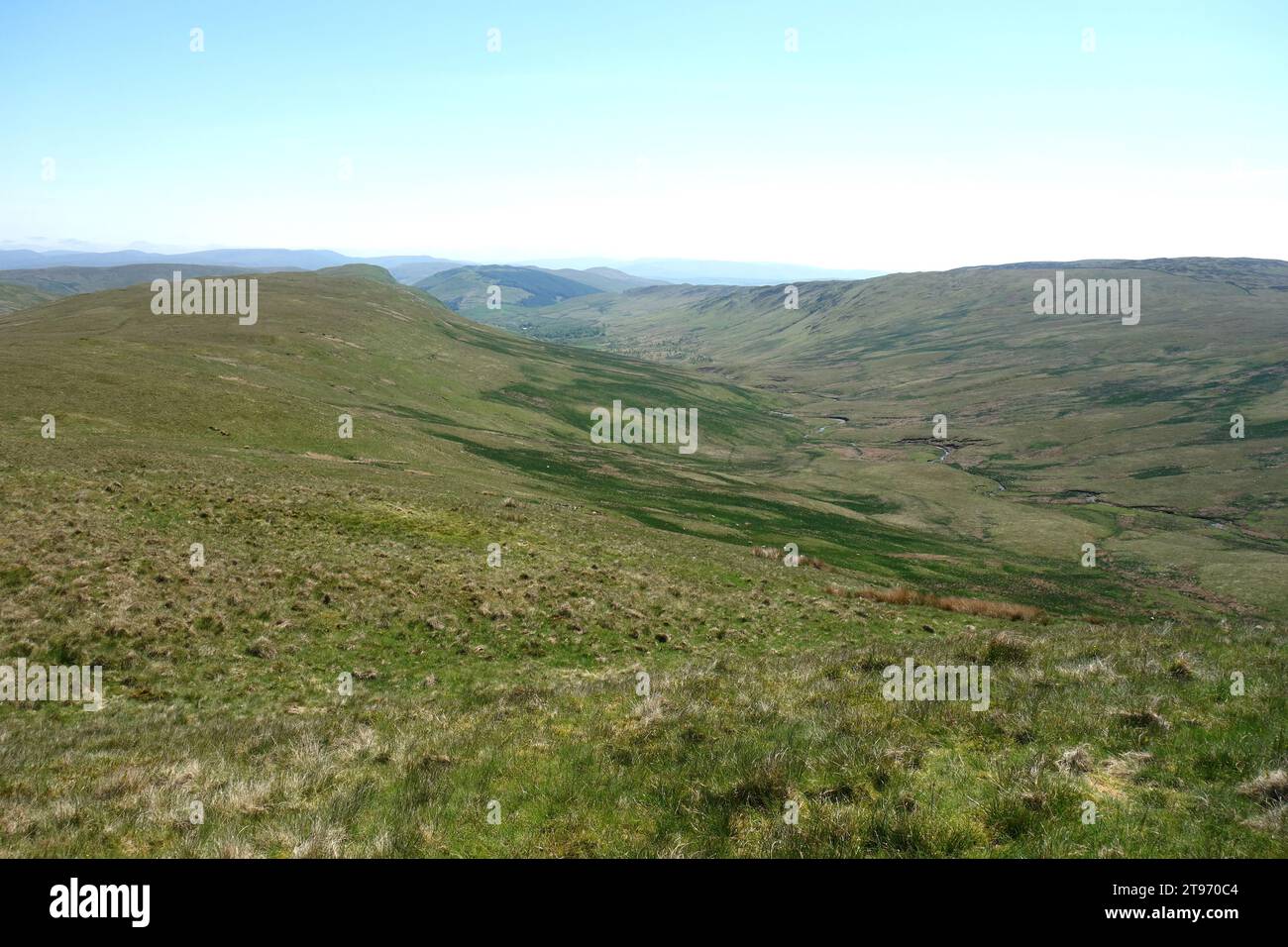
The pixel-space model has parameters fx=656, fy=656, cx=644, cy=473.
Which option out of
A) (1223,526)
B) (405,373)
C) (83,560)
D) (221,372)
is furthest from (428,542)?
(1223,526)

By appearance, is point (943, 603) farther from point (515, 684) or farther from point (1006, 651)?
point (515, 684)

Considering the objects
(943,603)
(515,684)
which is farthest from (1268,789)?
(943,603)

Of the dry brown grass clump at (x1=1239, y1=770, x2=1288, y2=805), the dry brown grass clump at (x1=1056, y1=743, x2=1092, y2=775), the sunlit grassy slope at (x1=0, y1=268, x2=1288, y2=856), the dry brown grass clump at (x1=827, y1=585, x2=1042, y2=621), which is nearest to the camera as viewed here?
the dry brown grass clump at (x1=1239, y1=770, x2=1288, y2=805)

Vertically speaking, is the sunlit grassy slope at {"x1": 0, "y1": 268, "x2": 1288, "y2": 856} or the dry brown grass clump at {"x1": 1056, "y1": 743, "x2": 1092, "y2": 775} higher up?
the dry brown grass clump at {"x1": 1056, "y1": 743, "x2": 1092, "y2": 775}

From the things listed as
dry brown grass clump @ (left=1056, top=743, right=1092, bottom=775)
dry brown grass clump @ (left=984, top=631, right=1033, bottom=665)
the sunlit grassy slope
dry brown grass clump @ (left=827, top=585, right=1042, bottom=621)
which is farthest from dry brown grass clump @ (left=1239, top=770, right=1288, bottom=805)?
dry brown grass clump @ (left=827, top=585, right=1042, bottom=621)

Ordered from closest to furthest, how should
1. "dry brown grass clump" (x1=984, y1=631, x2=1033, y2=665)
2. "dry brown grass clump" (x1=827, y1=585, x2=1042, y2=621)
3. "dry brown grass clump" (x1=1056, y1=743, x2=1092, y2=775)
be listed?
"dry brown grass clump" (x1=1056, y1=743, x2=1092, y2=775) < "dry brown grass clump" (x1=984, y1=631, x2=1033, y2=665) < "dry brown grass clump" (x1=827, y1=585, x2=1042, y2=621)

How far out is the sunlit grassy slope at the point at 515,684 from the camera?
856cm

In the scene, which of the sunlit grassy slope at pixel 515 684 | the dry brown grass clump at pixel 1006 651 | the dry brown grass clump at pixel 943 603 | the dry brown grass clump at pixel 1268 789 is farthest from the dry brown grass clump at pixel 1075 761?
the dry brown grass clump at pixel 943 603

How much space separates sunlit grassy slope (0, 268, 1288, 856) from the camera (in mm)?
8562

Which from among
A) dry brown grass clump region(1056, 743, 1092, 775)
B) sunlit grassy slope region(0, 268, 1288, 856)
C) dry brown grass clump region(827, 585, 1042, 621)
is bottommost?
dry brown grass clump region(827, 585, 1042, 621)

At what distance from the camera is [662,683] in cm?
1673

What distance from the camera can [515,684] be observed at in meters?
20.3

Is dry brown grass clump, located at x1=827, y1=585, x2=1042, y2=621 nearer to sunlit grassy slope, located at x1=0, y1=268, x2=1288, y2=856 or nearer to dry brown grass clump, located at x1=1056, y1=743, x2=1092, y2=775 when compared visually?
sunlit grassy slope, located at x1=0, y1=268, x2=1288, y2=856
